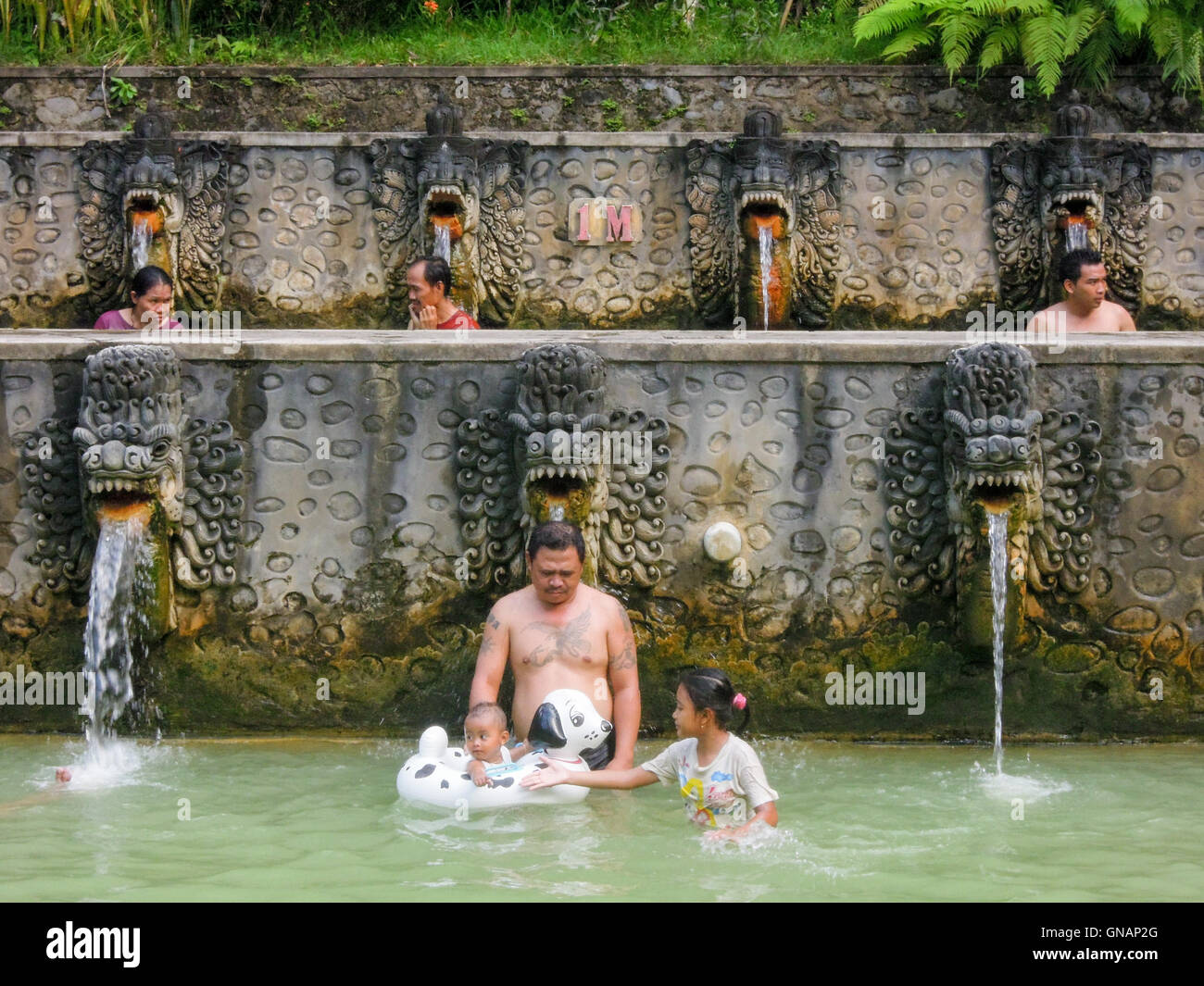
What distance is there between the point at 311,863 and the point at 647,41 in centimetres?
929

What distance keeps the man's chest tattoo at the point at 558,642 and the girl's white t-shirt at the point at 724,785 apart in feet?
2.55

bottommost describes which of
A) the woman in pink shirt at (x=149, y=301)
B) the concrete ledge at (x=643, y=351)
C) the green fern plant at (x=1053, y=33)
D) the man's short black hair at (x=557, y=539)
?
the man's short black hair at (x=557, y=539)

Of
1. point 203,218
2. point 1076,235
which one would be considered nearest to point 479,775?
point 203,218

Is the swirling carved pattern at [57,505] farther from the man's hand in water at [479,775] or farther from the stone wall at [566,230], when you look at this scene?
the stone wall at [566,230]

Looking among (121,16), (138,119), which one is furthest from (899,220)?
(121,16)

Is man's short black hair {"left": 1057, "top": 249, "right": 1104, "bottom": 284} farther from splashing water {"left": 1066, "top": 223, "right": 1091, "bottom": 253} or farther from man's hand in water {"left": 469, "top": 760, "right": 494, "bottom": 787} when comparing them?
man's hand in water {"left": 469, "top": 760, "right": 494, "bottom": 787}

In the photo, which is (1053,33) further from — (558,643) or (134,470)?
(134,470)

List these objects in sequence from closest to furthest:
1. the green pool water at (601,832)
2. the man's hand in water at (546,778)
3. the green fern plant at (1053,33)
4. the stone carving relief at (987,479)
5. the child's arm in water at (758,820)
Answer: the green pool water at (601,832)
the child's arm in water at (758,820)
the man's hand in water at (546,778)
the stone carving relief at (987,479)
the green fern plant at (1053,33)

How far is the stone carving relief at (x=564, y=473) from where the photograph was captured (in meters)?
6.66

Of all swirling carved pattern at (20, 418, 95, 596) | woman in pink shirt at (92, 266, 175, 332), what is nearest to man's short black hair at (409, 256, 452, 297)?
woman in pink shirt at (92, 266, 175, 332)

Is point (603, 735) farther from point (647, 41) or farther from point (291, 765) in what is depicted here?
point (647, 41)

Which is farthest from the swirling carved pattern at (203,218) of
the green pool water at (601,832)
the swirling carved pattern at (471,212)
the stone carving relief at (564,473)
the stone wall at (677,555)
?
the green pool water at (601,832)

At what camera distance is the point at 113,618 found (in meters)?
6.84

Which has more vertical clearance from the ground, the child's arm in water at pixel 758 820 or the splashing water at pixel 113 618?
the splashing water at pixel 113 618
